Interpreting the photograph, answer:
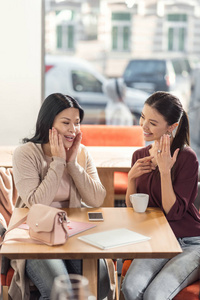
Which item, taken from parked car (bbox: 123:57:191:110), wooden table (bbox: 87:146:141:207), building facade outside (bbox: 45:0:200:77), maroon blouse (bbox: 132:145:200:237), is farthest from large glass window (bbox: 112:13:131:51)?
maroon blouse (bbox: 132:145:200:237)

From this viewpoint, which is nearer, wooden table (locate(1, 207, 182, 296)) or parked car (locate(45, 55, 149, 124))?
wooden table (locate(1, 207, 182, 296))

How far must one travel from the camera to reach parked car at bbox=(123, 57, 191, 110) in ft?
19.0

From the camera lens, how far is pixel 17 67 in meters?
4.39

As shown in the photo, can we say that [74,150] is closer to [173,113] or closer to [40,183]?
[40,183]

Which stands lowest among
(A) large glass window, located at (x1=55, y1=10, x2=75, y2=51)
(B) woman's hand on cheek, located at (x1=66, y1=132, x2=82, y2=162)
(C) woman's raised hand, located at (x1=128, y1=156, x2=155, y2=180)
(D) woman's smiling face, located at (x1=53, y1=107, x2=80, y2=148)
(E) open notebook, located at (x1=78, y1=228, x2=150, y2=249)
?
(E) open notebook, located at (x1=78, y1=228, x2=150, y2=249)

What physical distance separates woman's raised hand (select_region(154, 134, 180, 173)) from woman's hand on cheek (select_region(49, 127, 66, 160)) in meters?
0.43

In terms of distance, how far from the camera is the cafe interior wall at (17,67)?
4348 millimetres

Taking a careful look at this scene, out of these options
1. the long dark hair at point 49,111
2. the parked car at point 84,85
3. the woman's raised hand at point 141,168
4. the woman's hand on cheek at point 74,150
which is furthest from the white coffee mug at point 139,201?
the parked car at point 84,85

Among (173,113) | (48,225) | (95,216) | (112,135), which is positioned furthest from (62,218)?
(112,135)

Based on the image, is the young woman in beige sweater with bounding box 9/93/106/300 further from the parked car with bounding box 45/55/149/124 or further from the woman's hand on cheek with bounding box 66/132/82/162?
the parked car with bounding box 45/55/149/124

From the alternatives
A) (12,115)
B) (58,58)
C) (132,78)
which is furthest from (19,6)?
(132,78)

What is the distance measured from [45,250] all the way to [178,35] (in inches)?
174

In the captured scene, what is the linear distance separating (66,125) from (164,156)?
18.9 inches

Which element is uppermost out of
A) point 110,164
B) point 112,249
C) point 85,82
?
point 85,82
